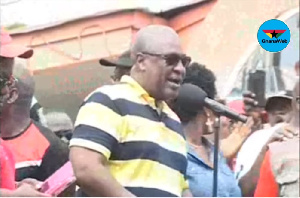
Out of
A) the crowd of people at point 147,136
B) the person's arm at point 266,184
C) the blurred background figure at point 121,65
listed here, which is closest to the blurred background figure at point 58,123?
the crowd of people at point 147,136

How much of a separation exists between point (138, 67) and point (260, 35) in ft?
1.61

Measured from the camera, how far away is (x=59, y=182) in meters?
3.11

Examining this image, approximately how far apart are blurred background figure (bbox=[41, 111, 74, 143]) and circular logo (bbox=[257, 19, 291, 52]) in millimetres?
698

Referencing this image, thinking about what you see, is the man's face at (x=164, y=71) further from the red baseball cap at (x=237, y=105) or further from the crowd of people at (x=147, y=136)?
the red baseball cap at (x=237, y=105)

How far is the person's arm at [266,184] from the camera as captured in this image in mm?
3477

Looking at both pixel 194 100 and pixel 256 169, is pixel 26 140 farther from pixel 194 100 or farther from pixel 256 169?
pixel 256 169

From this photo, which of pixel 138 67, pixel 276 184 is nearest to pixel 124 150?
pixel 138 67

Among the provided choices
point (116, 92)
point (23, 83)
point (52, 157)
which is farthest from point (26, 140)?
point (116, 92)

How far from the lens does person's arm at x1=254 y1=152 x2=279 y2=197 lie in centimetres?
348

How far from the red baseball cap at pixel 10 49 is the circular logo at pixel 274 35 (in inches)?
30.2

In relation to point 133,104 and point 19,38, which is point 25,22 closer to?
point 19,38

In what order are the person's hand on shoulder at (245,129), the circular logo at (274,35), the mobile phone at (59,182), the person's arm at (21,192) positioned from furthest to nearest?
1. the person's hand on shoulder at (245,129)
2. the circular logo at (274,35)
3. the mobile phone at (59,182)
4. the person's arm at (21,192)

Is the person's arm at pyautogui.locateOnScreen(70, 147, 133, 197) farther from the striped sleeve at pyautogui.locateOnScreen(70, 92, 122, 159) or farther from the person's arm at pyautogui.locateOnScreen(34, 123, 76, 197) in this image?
the person's arm at pyautogui.locateOnScreen(34, 123, 76, 197)

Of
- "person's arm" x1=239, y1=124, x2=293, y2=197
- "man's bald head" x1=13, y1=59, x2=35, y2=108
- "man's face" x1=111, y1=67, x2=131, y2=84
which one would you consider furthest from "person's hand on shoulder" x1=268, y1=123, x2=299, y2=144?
"man's bald head" x1=13, y1=59, x2=35, y2=108
